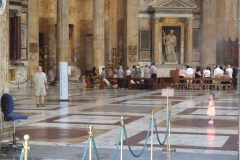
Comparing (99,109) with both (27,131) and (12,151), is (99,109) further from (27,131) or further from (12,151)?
(12,151)

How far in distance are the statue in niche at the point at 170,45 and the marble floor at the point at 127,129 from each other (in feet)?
61.6

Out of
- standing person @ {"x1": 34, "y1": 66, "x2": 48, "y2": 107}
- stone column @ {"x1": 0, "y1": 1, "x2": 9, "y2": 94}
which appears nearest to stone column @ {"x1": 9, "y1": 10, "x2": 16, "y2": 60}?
standing person @ {"x1": 34, "y1": 66, "x2": 48, "y2": 107}

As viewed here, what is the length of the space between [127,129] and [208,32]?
28027 millimetres

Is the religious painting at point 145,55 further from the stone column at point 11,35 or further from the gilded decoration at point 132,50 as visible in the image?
the stone column at point 11,35

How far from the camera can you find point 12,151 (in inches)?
421

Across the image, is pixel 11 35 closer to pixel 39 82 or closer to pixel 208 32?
pixel 208 32

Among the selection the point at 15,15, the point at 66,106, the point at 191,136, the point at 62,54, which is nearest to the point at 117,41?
the point at 62,54

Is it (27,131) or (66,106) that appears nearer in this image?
(27,131)

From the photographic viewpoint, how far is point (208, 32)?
4034 centimetres

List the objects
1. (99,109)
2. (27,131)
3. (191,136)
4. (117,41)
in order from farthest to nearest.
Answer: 1. (117,41)
2. (99,109)
3. (27,131)
4. (191,136)

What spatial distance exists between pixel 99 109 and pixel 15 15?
60.3ft

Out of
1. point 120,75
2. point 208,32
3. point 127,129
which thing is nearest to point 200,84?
point 120,75

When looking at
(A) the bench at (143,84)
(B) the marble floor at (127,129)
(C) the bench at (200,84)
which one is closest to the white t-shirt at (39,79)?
(B) the marble floor at (127,129)

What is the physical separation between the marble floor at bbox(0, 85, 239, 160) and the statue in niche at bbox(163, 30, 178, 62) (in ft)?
61.6
